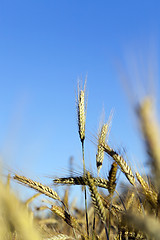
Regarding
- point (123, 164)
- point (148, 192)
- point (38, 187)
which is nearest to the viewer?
point (148, 192)

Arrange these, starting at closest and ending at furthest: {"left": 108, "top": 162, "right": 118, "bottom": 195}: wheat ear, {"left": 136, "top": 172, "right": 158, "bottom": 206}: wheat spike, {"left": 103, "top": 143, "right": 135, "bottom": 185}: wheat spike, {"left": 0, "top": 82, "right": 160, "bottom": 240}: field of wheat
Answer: {"left": 0, "top": 82, "right": 160, "bottom": 240}: field of wheat
{"left": 136, "top": 172, "right": 158, "bottom": 206}: wheat spike
{"left": 103, "top": 143, "right": 135, "bottom": 185}: wheat spike
{"left": 108, "top": 162, "right": 118, "bottom": 195}: wheat ear

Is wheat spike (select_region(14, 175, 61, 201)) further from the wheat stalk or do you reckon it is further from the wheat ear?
the wheat ear

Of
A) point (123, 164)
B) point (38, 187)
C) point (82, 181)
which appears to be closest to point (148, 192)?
point (123, 164)

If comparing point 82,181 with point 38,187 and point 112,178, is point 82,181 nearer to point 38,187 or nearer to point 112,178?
point 112,178

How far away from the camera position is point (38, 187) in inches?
93.0

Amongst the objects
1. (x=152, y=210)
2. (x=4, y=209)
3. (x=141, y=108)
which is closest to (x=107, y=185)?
(x=152, y=210)

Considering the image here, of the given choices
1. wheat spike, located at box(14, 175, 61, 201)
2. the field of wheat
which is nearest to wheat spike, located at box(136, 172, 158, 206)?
the field of wheat

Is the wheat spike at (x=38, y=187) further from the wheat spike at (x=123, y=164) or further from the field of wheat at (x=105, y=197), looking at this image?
the wheat spike at (x=123, y=164)

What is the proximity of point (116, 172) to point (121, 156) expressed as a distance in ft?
0.39

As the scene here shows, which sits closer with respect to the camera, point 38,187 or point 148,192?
point 148,192

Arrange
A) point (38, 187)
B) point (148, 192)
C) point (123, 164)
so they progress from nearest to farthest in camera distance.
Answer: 1. point (148, 192)
2. point (123, 164)
3. point (38, 187)

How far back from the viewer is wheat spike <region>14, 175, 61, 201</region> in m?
2.32

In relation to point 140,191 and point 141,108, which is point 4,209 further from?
point 140,191

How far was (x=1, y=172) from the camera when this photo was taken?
1.33m
